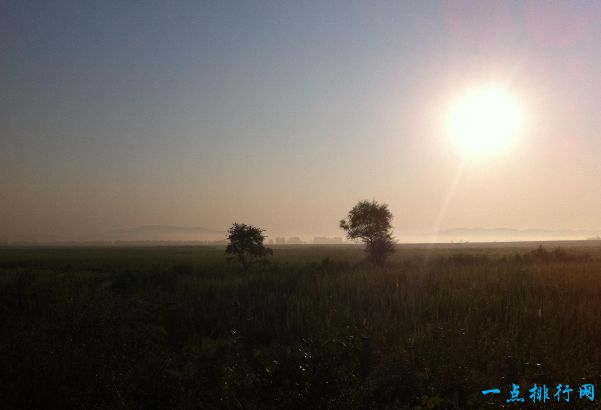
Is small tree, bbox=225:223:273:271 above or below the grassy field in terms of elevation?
above

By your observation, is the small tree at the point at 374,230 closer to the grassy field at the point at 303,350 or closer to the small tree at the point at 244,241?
the small tree at the point at 244,241

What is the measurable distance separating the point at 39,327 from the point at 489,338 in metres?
10.9

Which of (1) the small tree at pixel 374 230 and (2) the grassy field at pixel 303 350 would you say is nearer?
(2) the grassy field at pixel 303 350

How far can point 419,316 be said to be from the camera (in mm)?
9953

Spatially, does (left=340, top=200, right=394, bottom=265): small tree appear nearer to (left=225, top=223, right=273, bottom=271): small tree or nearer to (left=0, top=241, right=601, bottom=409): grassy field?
(left=225, top=223, right=273, bottom=271): small tree

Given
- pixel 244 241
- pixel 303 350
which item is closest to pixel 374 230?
pixel 244 241

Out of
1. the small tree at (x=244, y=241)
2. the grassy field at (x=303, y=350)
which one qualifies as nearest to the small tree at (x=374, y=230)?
the small tree at (x=244, y=241)

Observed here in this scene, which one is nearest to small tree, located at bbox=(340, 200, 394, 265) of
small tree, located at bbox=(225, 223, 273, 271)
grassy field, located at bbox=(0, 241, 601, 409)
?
small tree, located at bbox=(225, 223, 273, 271)

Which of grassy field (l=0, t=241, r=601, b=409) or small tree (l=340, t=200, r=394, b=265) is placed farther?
small tree (l=340, t=200, r=394, b=265)

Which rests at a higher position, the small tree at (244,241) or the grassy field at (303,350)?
the small tree at (244,241)

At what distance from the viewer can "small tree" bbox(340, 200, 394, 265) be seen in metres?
30.9

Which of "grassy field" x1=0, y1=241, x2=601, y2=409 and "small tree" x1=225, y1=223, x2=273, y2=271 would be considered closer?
"grassy field" x1=0, y1=241, x2=601, y2=409

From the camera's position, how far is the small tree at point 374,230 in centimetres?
3088

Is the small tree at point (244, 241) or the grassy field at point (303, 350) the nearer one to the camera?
the grassy field at point (303, 350)
